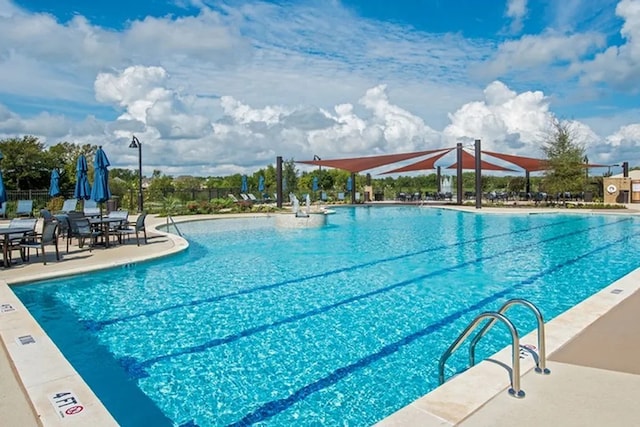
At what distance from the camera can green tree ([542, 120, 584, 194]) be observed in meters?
22.5

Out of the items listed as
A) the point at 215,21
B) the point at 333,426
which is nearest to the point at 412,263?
the point at 333,426

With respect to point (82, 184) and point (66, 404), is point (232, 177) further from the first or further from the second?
point (66, 404)

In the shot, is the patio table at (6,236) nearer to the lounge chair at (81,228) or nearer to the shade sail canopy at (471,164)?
the lounge chair at (81,228)

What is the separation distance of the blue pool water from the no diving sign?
1.84 feet

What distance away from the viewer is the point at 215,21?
1243 centimetres

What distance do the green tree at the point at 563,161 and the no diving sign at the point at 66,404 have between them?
2400cm

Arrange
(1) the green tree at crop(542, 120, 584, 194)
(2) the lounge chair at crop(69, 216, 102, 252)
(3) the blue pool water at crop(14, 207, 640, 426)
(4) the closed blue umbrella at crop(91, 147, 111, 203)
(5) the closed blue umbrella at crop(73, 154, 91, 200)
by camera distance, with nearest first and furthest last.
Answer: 1. (3) the blue pool water at crop(14, 207, 640, 426)
2. (2) the lounge chair at crop(69, 216, 102, 252)
3. (4) the closed blue umbrella at crop(91, 147, 111, 203)
4. (5) the closed blue umbrella at crop(73, 154, 91, 200)
5. (1) the green tree at crop(542, 120, 584, 194)

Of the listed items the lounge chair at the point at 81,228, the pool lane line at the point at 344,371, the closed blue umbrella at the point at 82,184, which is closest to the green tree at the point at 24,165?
the closed blue umbrella at the point at 82,184

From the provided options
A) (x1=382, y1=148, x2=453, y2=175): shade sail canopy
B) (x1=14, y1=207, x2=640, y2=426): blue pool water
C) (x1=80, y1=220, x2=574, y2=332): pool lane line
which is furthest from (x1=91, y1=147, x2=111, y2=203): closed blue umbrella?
(x1=382, y1=148, x2=453, y2=175): shade sail canopy

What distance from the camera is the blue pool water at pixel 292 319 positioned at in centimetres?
355

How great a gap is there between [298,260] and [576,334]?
243 inches

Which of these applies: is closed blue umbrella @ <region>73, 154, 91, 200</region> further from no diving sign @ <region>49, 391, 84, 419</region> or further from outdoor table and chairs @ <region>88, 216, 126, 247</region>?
no diving sign @ <region>49, 391, 84, 419</region>

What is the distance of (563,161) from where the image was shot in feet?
74.0

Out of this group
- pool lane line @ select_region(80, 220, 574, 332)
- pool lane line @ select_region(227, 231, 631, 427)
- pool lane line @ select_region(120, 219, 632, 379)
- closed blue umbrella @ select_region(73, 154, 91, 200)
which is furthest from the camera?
closed blue umbrella @ select_region(73, 154, 91, 200)
